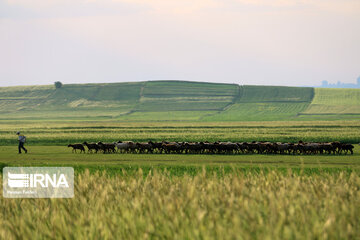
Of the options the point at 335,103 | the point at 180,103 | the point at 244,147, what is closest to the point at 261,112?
the point at 335,103

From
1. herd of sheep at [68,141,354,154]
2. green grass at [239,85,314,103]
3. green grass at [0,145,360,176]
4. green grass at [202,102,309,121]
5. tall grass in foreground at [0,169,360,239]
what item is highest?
green grass at [239,85,314,103]

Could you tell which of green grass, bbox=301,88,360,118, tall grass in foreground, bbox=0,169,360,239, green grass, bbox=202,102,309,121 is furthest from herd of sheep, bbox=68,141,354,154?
green grass, bbox=301,88,360,118

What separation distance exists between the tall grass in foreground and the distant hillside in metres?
120

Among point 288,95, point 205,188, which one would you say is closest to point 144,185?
point 205,188

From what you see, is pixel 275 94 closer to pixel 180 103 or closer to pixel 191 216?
pixel 180 103

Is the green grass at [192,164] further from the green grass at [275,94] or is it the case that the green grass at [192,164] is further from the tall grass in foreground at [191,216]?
the green grass at [275,94]

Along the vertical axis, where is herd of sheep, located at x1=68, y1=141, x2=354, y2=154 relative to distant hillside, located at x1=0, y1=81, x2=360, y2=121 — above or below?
below

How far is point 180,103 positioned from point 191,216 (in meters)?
159

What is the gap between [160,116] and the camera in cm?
14500

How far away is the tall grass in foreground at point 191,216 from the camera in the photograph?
8.27m

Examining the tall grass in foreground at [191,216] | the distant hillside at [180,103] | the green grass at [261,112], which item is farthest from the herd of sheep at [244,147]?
the distant hillside at [180,103]

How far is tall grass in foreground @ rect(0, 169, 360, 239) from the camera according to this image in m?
8.27

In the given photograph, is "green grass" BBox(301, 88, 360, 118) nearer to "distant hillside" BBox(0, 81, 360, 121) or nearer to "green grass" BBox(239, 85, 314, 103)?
"distant hillside" BBox(0, 81, 360, 121)

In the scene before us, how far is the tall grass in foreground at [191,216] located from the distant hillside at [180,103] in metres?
120
